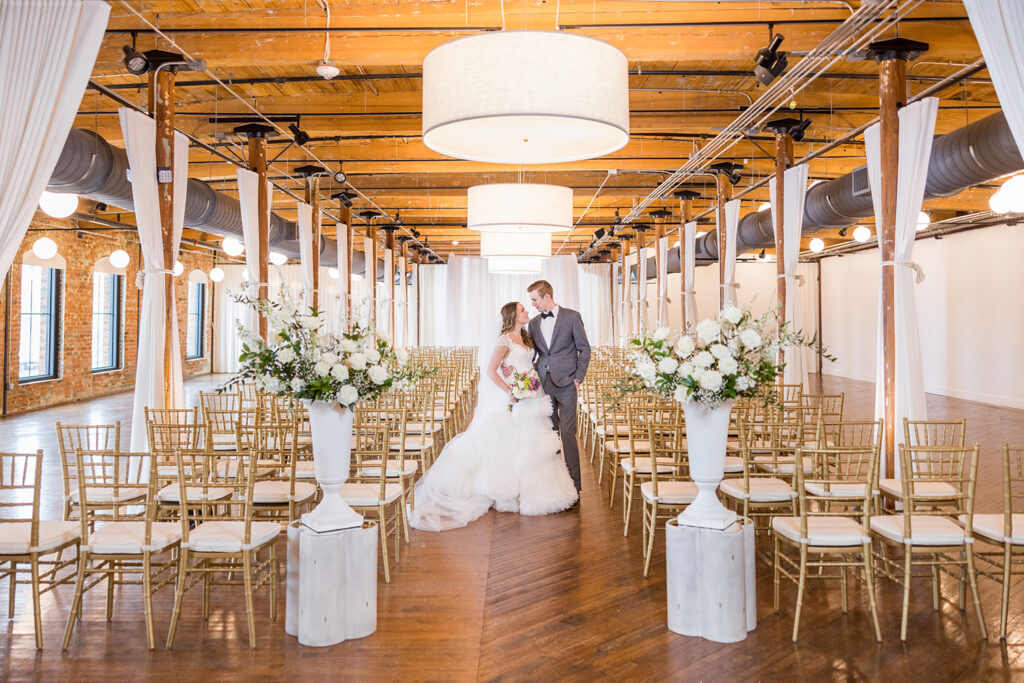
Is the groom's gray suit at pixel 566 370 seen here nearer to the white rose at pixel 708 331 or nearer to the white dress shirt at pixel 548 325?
the white dress shirt at pixel 548 325

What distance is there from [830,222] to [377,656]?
8.97 m

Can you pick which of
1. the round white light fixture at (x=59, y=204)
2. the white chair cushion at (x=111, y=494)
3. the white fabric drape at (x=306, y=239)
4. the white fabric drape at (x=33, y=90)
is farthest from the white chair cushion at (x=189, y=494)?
the white fabric drape at (x=306, y=239)

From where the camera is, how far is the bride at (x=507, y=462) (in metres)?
5.98

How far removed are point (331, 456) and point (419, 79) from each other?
6328 mm

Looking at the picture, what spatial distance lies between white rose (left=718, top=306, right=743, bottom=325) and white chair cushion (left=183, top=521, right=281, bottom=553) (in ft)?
8.55

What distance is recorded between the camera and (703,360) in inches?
140

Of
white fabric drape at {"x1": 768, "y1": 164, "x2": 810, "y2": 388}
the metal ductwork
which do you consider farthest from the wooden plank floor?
white fabric drape at {"x1": 768, "y1": 164, "x2": 810, "y2": 388}

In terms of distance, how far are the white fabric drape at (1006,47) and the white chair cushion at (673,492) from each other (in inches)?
101

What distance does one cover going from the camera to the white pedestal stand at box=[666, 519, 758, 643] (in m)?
3.53

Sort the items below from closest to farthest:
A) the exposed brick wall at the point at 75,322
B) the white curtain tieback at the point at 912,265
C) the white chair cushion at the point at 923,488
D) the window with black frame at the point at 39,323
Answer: the white chair cushion at the point at 923,488
the white curtain tieback at the point at 912,265
the exposed brick wall at the point at 75,322
the window with black frame at the point at 39,323

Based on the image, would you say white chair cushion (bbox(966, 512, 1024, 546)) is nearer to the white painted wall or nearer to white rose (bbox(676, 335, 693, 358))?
white rose (bbox(676, 335, 693, 358))

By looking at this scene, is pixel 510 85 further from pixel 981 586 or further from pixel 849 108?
pixel 849 108

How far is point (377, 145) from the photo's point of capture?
36.7ft

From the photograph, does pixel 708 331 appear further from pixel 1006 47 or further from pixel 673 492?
pixel 1006 47
